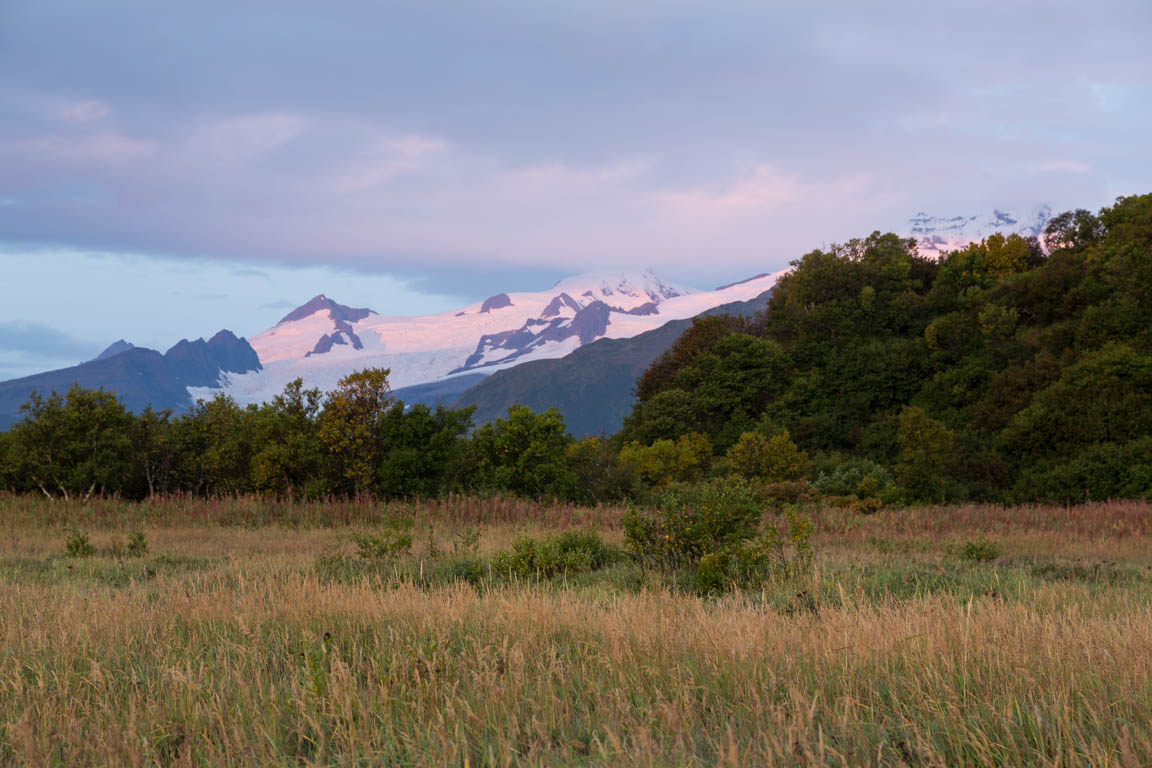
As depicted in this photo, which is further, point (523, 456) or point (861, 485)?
point (861, 485)

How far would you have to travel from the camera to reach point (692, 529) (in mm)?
10938

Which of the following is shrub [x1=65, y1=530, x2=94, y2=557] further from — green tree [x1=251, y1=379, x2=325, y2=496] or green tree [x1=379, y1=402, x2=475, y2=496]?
green tree [x1=379, y1=402, x2=475, y2=496]

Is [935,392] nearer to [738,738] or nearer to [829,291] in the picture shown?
[829,291]

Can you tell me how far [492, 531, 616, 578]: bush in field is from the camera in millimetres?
10539

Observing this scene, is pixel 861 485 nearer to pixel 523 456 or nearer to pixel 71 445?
pixel 523 456

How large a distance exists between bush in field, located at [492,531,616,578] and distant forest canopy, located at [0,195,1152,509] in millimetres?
10720

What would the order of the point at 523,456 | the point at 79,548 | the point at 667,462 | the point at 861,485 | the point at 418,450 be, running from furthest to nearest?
1. the point at 667,462
2. the point at 861,485
3. the point at 523,456
4. the point at 418,450
5. the point at 79,548

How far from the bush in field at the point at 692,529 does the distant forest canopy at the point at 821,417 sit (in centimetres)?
1189

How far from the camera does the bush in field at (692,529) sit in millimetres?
10914

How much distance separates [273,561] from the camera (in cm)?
1104

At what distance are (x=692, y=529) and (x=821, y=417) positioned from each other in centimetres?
3826

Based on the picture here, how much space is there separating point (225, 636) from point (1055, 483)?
37.3 m

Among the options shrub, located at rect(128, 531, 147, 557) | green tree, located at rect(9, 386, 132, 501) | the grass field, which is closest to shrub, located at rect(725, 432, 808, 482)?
green tree, located at rect(9, 386, 132, 501)

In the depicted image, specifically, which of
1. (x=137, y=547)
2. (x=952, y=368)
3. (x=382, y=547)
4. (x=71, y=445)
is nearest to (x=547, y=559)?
(x=382, y=547)
